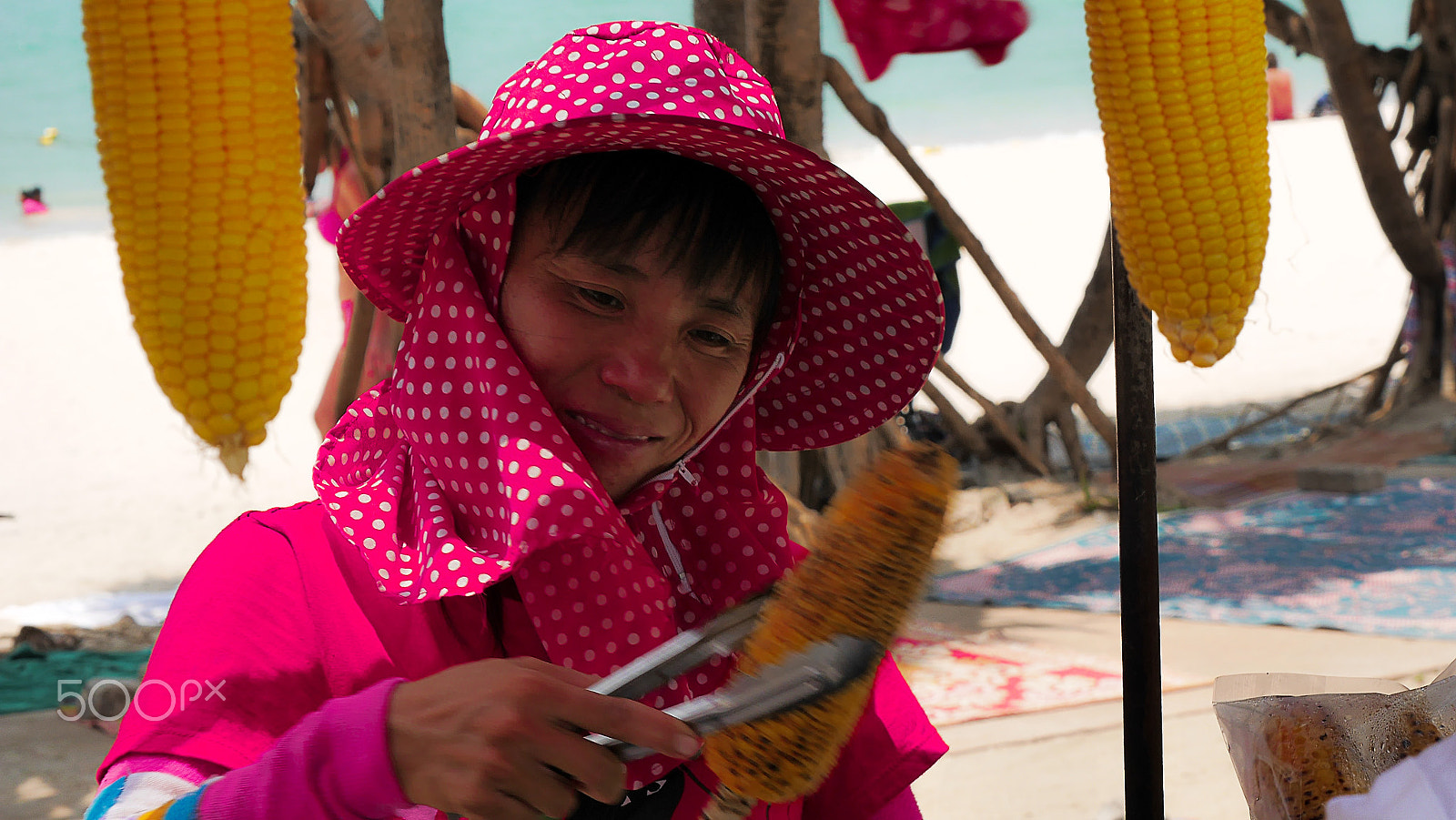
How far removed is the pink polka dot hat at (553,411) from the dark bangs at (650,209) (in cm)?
2

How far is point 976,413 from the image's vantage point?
28.9 feet

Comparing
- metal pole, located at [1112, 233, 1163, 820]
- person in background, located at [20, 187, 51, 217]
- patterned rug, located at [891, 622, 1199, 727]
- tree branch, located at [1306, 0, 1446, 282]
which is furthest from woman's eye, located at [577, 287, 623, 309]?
person in background, located at [20, 187, 51, 217]

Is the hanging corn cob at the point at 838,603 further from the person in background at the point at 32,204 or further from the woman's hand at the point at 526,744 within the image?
the person in background at the point at 32,204

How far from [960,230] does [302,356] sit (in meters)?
9.43

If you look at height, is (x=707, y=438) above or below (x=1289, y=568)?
above

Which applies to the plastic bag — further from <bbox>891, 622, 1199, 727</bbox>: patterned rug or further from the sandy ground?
<bbox>891, 622, 1199, 727</bbox>: patterned rug

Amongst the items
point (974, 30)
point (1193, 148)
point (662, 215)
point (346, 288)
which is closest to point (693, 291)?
point (662, 215)

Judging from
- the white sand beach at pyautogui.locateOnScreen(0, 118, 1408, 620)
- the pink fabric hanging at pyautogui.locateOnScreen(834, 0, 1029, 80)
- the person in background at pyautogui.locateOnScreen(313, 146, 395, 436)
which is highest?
the pink fabric hanging at pyautogui.locateOnScreen(834, 0, 1029, 80)

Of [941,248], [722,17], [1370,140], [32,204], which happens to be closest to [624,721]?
[722,17]

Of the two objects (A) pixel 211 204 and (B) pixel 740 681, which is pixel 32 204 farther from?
(B) pixel 740 681

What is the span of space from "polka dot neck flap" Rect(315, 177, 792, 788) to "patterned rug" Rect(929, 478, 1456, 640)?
A: 10.6 feet

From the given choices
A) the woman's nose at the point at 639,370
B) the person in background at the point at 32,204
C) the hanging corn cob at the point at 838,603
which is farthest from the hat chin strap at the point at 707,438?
the person in background at the point at 32,204

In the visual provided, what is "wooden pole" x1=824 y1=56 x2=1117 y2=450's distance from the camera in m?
A: 3.55

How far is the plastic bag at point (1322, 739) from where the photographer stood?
983mm
